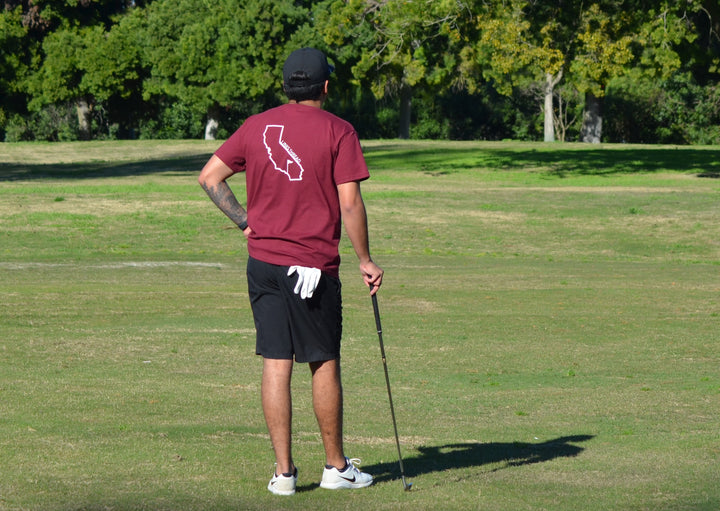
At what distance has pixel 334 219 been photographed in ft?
17.4

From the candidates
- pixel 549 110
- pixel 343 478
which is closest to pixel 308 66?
pixel 343 478

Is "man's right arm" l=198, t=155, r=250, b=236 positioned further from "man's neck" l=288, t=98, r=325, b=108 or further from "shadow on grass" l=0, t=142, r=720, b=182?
"shadow on grass" l=0, t=142, r=720, b=182

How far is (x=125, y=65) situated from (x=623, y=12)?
41516mm

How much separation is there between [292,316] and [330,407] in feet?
1.64

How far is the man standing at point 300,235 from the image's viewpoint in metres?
5.25

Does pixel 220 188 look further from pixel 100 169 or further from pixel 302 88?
pixel 100 169

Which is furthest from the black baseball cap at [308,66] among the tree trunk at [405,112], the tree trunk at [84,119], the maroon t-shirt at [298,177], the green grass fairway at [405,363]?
the tree trunk at [84,119]

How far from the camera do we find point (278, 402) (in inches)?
214

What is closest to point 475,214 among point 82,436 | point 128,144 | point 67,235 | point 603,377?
point 67,235

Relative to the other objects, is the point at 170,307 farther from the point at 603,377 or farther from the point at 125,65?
the point at 125,65

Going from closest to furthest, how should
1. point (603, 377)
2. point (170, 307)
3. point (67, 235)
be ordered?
point (603, 377)
point (170, 307)
point (67, 235)

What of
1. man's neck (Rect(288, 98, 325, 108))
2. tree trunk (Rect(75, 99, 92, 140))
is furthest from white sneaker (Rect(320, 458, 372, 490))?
tree trunk (Rect(75, 99, 92, 140))

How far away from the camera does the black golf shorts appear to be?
17.5 feet

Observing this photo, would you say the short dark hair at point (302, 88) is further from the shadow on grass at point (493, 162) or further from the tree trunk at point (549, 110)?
the tree trunk at point (549, 110)
